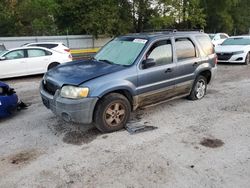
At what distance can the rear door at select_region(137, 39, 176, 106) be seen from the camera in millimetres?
5094

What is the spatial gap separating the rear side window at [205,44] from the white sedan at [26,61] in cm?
654

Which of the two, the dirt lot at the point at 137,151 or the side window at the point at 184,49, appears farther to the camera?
the side window at the point at 184,49

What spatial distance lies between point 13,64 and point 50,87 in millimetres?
5921

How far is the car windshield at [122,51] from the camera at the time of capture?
5.13 meters

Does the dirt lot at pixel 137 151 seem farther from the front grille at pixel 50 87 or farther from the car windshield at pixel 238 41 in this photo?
the car windshield at pixel 238 41

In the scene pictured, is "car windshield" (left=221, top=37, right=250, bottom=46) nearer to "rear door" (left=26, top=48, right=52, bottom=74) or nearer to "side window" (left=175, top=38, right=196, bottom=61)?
"side window" (left=175, top=38, right=196, bottom=61)

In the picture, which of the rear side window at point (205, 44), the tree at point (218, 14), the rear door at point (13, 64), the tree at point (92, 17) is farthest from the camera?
the tree at point (218, 14)

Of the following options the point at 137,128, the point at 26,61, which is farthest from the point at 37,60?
the point at 137,128

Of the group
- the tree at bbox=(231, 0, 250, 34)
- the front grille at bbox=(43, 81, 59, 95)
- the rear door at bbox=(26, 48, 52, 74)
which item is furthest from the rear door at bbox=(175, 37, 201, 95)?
the tree at bbox=(231, 0, 250, 34)

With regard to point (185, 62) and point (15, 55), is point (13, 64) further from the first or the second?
point (185, 62)

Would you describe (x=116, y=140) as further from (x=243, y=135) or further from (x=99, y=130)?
(x=243, y=135)

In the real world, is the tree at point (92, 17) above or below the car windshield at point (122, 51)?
above

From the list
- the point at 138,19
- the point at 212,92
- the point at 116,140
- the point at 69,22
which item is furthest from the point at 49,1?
the point at 116,140

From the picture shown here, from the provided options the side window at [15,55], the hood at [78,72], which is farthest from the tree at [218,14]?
the hood at [78,72]
